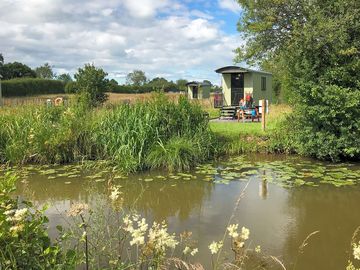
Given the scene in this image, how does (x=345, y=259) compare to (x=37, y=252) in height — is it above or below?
below

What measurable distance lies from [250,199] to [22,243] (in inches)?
192

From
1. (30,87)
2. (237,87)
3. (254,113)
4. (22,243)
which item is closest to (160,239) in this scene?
(22,243)

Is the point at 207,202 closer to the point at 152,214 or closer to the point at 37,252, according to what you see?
the point at 152,214

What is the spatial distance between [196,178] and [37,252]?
18.9 feet

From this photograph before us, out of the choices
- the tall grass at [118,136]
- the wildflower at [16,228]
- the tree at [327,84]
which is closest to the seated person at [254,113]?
the tree at [327,84]

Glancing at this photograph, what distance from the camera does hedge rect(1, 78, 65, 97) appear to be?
35906mm

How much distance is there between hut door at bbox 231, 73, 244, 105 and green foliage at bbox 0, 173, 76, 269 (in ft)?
70.5

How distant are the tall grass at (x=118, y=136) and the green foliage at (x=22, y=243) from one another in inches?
240

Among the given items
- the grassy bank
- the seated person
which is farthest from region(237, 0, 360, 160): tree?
the seated person

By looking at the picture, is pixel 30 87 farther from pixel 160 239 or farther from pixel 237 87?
pixel 160 239

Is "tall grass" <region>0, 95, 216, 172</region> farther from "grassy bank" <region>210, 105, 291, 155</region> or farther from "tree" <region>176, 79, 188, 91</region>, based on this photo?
"tree" <region>176, 79, 188, 91</region>

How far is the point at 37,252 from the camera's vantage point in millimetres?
2699

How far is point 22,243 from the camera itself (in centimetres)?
253

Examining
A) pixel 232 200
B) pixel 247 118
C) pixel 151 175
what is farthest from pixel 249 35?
pixel 232 200
